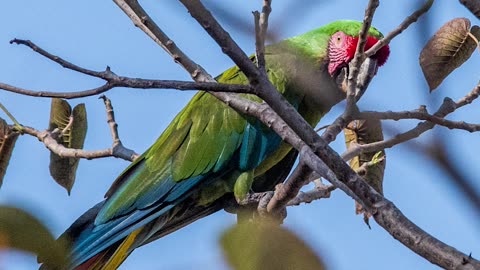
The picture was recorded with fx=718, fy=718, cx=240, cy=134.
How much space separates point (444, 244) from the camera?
3.12 ft

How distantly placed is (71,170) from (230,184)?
2.35 feet

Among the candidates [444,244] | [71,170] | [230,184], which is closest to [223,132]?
[230,184]

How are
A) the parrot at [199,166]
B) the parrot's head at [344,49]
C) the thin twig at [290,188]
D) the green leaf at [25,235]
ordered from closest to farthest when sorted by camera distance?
the green leaf at [25,235] → the thin twig at [290,188] → the parrot at [199,166] → the parrot's head at [344,49]

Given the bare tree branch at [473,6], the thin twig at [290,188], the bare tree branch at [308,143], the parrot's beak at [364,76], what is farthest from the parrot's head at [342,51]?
the bare tree branch at [473,6]

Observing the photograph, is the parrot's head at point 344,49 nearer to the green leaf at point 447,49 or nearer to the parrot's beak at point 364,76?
the parrot's beak at point 364,76

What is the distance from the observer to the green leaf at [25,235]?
60 cm

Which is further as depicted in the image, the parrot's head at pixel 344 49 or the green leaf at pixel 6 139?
the parrot's head at pixel 344 49

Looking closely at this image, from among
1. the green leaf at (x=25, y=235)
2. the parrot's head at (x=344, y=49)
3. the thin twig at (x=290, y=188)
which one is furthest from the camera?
the parrot's head at (x=344, y=49)

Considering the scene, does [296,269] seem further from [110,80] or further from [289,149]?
[289,149]

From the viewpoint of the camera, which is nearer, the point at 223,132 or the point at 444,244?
the point at 444,244

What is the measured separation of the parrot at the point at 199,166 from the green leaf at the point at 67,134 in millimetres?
352

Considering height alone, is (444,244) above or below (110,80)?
below

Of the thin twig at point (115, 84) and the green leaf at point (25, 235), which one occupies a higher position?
the thin twig at point (115, 84)

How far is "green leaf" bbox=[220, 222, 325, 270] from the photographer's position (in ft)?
2.07
